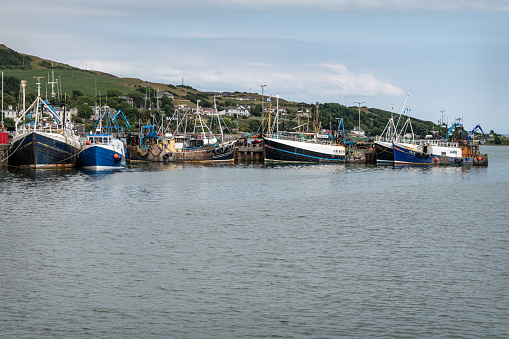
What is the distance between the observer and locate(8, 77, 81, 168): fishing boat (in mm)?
99500

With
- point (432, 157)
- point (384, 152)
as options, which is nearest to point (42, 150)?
point (384, 152)

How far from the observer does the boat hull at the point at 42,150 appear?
99375 mm

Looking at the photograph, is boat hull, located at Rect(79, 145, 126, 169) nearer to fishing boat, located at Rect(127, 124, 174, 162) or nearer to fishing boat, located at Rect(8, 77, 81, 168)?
fishing boat, located at Rect(8, 77, 81, 168)

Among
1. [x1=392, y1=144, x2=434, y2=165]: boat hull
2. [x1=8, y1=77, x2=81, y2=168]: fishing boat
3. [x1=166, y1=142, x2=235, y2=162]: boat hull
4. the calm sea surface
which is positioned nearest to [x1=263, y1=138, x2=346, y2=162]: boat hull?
[x1=166, y1=142, x2=235, y2=162]: boat hull

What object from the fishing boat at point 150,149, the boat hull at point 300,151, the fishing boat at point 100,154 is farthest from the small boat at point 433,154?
the fishing boat at point 100,154

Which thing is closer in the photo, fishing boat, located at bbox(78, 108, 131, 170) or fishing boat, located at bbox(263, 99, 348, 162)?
fishing boat, located at bbox(78, 108, 131, 170)

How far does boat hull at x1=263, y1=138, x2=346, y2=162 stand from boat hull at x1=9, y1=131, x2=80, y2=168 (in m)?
45.6

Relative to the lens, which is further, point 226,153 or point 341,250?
point 226,153

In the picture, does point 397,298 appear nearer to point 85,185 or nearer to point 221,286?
point 221,286

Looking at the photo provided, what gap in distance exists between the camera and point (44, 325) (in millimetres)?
26797

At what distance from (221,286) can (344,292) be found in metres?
6.50

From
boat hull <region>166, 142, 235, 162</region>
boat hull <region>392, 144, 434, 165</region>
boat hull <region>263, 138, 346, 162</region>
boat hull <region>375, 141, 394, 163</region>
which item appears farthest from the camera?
boat hull <region>375, 141, 394, 163</region>

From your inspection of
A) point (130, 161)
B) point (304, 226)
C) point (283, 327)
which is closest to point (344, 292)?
point (283, 327)

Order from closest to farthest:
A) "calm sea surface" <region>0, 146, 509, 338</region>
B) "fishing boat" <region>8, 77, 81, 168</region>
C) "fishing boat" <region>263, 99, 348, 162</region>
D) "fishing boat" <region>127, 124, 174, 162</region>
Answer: "calm sea surface" <region>0, 146, 509, 338</region>, "fishing boat" <region>8, 77, 81, 168</region>, "fishing boat" <region>127, 124, 174, 162</region>, "fishing boat" <region>263, 99, 348, 162</region>
